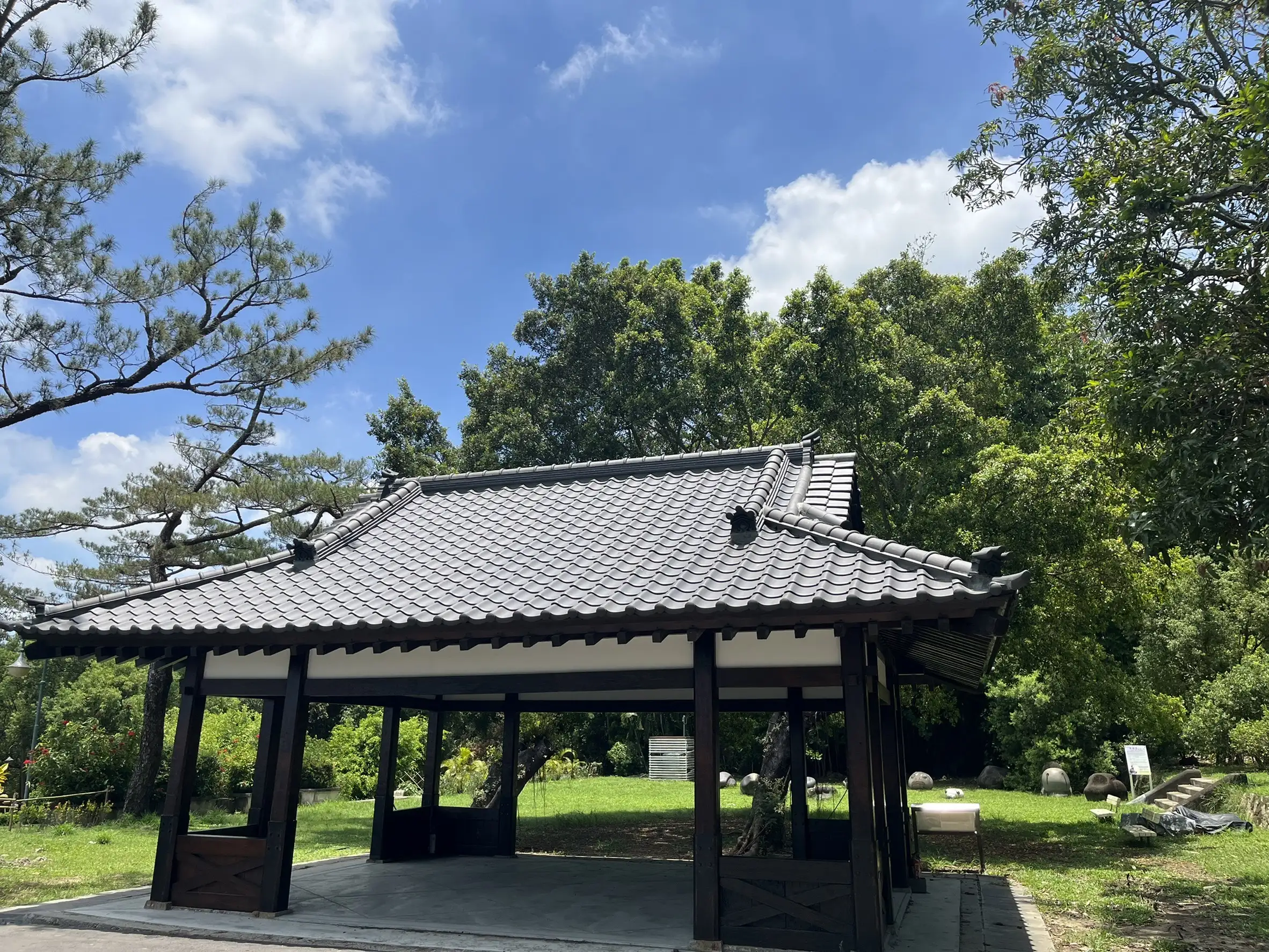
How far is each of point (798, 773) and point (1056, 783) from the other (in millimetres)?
16536

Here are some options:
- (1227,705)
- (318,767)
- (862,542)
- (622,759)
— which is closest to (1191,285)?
(862,542)

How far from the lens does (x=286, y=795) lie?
7.59 m

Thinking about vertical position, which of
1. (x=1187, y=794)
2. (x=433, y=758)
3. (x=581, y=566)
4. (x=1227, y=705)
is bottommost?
(x=1187, y=794)

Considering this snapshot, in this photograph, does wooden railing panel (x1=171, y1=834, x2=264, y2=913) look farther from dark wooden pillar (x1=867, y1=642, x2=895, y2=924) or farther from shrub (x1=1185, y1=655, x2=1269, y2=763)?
shrub (x1=1185, y1=655, x2=1269, y2=763)

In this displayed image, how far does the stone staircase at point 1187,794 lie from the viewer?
1641 centimetres

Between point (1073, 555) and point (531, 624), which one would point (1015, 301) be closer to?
point (1073, 555)

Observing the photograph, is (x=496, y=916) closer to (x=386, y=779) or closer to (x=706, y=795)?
(x=706, y=795)

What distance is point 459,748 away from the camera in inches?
984

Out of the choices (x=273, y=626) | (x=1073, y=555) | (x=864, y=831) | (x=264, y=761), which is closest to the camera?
(x=864, y=831)

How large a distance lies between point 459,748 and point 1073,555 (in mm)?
18310

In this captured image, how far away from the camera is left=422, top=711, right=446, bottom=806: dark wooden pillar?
12156mm

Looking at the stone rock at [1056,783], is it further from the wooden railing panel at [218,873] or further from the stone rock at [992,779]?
the wooden railing panel at [218,873]

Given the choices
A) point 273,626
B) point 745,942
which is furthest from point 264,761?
point 745,942

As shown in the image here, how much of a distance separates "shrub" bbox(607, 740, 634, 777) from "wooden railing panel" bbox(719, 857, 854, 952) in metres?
25.9
